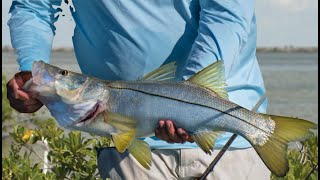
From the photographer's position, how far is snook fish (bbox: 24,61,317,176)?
3.28 metres

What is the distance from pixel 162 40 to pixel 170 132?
Result: 1.81 feet

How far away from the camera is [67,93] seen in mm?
3277

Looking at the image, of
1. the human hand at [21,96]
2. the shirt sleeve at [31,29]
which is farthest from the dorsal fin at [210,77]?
the shirt sleeve at [31,29]

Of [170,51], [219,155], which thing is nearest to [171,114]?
[219,155]

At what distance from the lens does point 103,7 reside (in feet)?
12.8

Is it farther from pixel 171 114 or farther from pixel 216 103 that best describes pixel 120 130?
pixel 216 103

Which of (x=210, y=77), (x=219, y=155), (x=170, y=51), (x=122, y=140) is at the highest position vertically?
(x=210, y=77)

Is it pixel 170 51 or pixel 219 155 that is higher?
pixel 170 51

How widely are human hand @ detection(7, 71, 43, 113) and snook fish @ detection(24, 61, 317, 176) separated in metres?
0.07

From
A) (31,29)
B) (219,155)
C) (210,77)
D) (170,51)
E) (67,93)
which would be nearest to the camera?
(67,93)

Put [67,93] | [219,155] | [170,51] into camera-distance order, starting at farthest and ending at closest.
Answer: [170,51]
[219,155]
[67,93]

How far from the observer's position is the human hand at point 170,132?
11.0ft

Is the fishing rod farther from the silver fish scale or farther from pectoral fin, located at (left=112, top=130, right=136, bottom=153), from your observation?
pectoral fin, located at (left=112, top=130, right=136, bottom=153)

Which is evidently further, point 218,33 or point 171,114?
point 218,33
